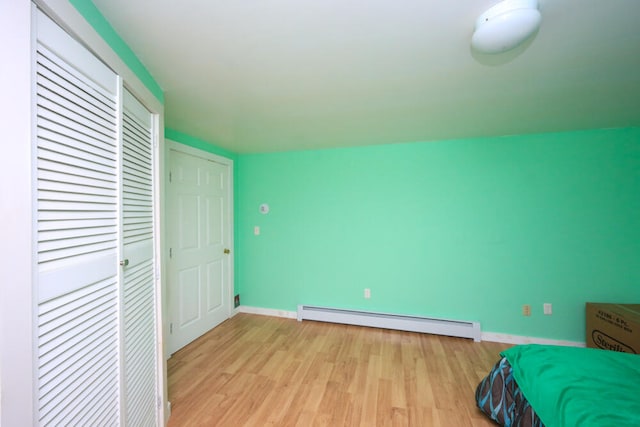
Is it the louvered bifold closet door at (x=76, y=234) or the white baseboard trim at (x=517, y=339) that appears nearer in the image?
the louvered bifold closet door at (x=76, y=234)

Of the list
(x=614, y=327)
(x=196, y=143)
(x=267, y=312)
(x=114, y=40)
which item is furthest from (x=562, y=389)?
(x=196, y=143)

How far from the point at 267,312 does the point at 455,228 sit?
2.57 metres

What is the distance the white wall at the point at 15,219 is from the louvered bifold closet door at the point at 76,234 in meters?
0.06

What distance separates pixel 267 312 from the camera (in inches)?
132

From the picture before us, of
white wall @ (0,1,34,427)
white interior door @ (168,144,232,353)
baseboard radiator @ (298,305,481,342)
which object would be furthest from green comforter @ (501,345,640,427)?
white interior door @ (168,144,232,353)

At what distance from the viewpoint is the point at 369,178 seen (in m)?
3.01

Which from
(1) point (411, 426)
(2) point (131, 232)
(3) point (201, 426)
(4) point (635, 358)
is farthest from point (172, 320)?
(4) point (635, 358)

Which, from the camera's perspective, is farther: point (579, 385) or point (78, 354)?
point (579, 385)

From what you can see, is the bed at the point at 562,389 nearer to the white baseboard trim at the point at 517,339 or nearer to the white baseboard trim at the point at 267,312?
the white baseboard trim at the point at 517,339

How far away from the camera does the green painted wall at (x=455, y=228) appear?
2.40 metres

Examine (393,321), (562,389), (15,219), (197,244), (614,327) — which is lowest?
(393,321)

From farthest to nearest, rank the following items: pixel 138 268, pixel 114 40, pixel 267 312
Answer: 1. pixel 267 312
2. pixel 138 268
3. pixel 114 40

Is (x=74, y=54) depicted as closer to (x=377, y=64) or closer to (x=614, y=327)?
(x=377, y=64)

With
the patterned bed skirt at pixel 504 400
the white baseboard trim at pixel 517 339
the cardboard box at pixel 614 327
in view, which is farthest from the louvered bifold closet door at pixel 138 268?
the cardboard box at pixel 614 327
